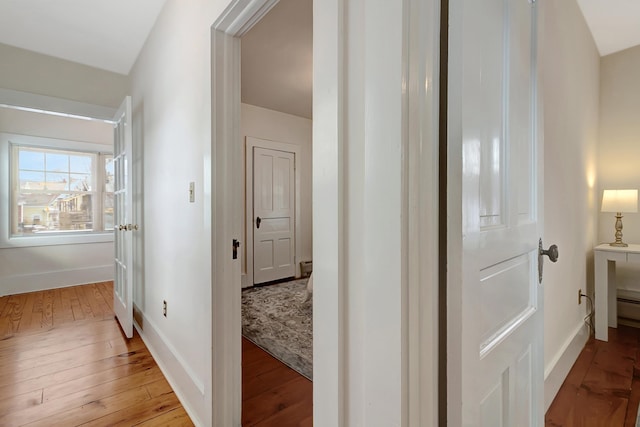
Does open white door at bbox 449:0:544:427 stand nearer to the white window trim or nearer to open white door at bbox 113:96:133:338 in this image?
open white door at bbox 113:96:133:338

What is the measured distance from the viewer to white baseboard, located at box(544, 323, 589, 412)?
4.95 feet

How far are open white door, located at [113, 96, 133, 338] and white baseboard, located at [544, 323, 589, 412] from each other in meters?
2.87

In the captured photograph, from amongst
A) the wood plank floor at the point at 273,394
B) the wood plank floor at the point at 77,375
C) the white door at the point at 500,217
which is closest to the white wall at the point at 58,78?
the wood plank floor at the point at 77,375

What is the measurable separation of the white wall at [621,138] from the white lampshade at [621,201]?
1.15ft

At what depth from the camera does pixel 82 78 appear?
113 inches

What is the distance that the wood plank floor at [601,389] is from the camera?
1.46 meters

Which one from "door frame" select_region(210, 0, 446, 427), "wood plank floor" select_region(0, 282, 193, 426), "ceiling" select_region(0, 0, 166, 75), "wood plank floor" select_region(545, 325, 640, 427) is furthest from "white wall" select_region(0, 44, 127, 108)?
"wood plank floor" select_region(545, 325, 640, 427)

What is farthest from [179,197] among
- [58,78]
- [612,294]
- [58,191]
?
[58,191]

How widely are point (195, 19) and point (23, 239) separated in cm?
420

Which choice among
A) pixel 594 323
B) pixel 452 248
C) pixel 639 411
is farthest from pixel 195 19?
pixel 594 323

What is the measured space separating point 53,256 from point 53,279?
31 centimetres

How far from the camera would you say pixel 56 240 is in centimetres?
402

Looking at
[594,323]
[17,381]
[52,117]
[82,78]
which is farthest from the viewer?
[52,117]

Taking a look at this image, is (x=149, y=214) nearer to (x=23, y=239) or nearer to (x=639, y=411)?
(x=23, y=239)
